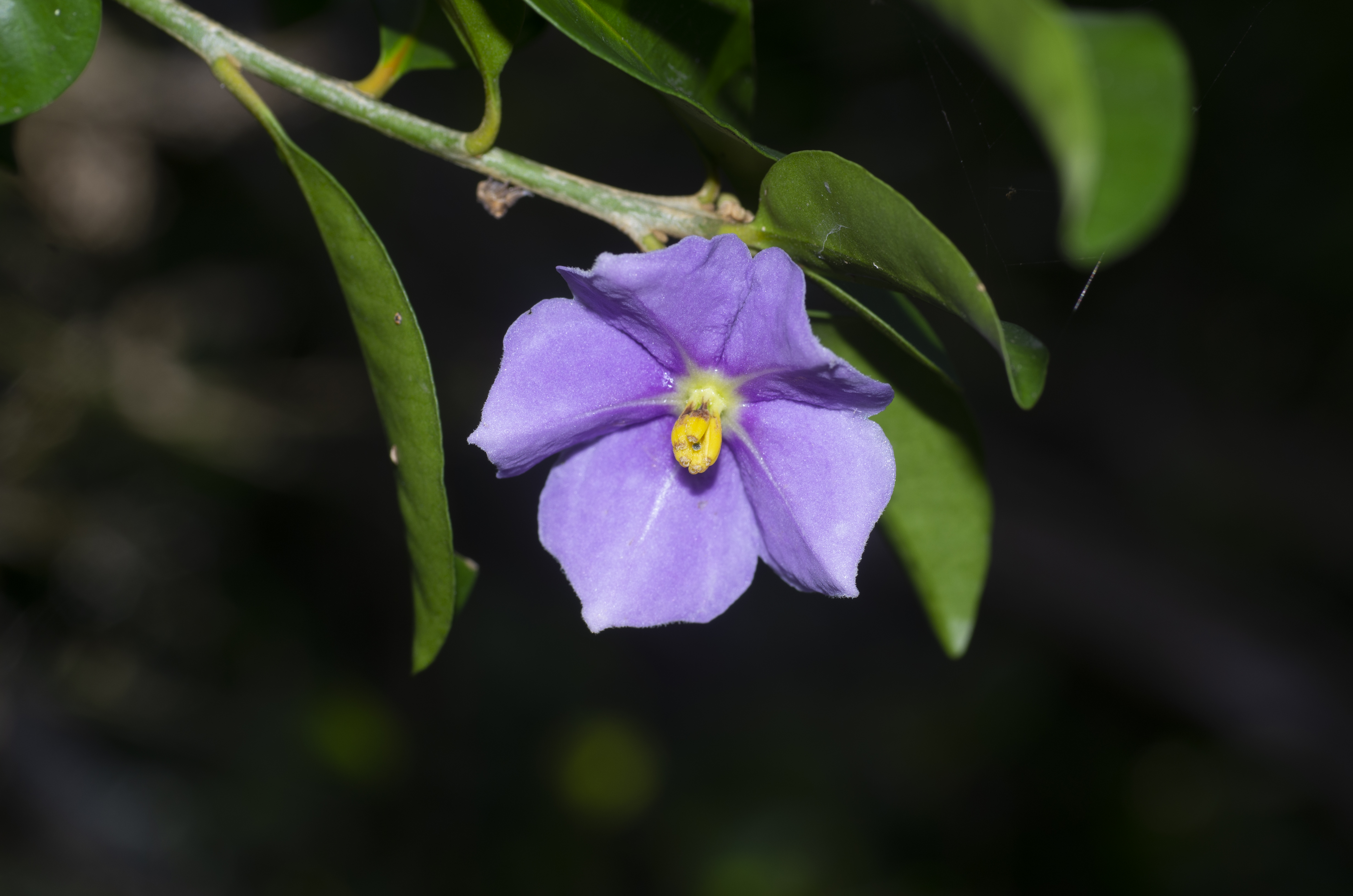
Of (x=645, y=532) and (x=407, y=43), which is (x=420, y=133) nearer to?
(x=407, y=43)

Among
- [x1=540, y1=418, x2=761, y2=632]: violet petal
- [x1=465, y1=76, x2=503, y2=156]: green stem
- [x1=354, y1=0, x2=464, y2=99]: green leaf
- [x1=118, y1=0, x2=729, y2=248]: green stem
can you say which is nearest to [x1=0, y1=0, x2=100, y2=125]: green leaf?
[x1=118, y1=0, x2=729, y2=248]: green stem

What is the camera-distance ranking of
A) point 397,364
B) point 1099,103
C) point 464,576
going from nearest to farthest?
point 1099,103 < point 397,364 < point 464,576

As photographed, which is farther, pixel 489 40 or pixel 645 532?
pixel 645 532

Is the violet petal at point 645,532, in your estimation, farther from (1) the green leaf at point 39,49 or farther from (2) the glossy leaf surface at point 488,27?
(1) the green leaf at point 39,49

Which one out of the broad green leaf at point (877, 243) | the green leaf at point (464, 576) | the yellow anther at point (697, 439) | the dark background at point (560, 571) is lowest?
the dark background at point (560, 571)

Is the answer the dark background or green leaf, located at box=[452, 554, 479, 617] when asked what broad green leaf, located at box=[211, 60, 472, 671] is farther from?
the dark background

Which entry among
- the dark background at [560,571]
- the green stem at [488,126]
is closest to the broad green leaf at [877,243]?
the green stem at [488,126]

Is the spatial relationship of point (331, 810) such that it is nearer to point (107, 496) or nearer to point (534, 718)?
point (534, 718)

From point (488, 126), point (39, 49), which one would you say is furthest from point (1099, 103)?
point (39, 49)
